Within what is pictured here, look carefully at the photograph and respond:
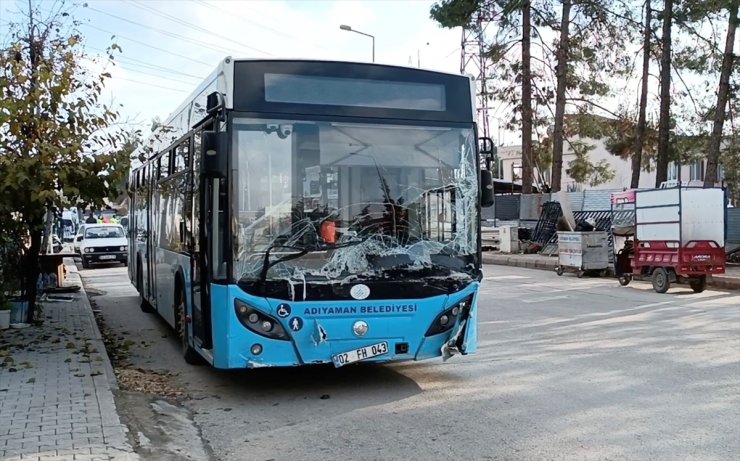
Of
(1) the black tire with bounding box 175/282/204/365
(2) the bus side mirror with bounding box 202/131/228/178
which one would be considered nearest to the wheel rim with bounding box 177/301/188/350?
(1) the black tire with bounding box 175/282/204/365

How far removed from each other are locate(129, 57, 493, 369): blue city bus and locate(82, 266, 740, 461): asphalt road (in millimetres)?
571

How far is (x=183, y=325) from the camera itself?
9.30 meters

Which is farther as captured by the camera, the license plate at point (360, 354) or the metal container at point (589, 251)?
the metal container at point (589, 251)

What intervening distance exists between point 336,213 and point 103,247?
23.5 metres

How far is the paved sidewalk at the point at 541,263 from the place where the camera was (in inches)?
706

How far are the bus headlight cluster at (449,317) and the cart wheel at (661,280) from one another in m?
10.7

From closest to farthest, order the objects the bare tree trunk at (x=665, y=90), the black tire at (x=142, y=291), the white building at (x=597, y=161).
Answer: the black tire at (x=142, y=291) < the bare tree trunk at (x=665, y=90) < the white building at (x=597, y=161)

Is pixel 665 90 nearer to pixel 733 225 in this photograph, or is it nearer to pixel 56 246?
pixel 733 225

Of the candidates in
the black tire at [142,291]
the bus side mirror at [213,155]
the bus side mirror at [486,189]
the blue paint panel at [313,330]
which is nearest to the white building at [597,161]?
the black tire at [142,291]

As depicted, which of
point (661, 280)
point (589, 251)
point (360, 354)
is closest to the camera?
point (360, 354)

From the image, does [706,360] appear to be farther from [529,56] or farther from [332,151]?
[529,56]

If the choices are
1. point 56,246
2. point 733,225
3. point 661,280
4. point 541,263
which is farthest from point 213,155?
point 56,246

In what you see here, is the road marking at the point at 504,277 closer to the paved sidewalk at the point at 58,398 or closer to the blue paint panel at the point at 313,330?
the paved sidewalk at the point at 58,398

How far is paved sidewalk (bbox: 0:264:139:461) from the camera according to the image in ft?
17.3
